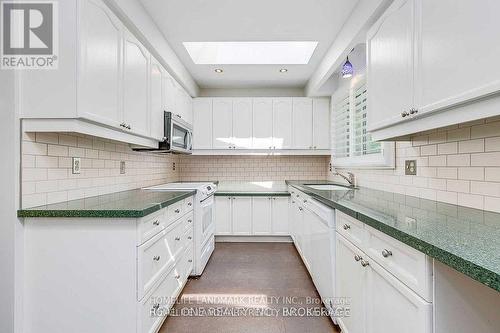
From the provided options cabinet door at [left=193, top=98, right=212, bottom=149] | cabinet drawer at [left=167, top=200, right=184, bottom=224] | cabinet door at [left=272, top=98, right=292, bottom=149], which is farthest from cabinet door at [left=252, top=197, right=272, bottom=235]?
cabinet drawer at [left=167, top=200, right=184, bottom=224]

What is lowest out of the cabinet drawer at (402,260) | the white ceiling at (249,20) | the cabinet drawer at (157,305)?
the cabinet drawer at (157,305)

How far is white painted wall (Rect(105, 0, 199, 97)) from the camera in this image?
5.96 feet

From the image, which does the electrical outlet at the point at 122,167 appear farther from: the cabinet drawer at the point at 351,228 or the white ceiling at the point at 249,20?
the cabinet drawer at the point at 351,228

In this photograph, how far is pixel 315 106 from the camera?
3.88 meters

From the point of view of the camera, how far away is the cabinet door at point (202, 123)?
390 centimetres

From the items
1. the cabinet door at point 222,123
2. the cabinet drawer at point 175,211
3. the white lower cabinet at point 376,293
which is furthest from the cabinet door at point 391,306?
the cabinet door at point 222,123

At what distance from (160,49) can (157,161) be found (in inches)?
55.1

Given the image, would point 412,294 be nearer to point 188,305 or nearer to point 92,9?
point 188,305

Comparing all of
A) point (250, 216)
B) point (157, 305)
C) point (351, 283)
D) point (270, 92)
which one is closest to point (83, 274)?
point (157, 305)

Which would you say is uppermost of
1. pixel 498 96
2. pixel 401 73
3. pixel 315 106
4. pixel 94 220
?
pixel 315 106

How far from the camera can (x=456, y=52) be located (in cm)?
105

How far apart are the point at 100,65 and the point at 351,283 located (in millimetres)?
1961

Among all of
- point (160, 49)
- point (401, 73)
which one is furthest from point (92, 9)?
point (401, 73)

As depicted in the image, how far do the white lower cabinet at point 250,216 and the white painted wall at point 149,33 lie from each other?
1.77m
